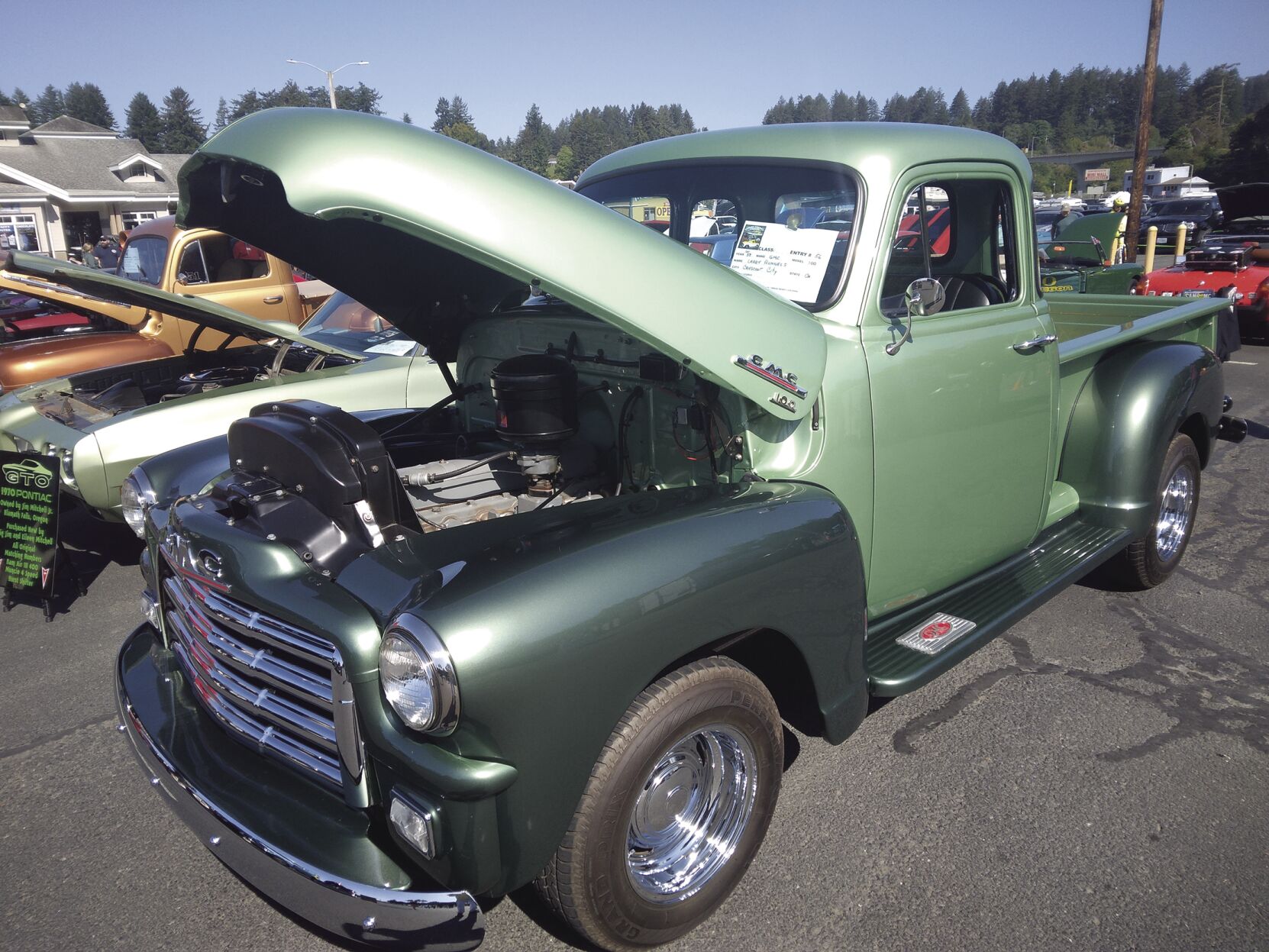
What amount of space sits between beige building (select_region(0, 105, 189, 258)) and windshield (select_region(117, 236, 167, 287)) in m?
31.3

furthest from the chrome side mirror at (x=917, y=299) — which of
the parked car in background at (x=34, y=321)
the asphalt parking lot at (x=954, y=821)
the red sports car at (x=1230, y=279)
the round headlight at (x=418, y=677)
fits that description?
the red sports car at (x=1230, y=279)

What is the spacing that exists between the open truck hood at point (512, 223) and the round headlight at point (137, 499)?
95 centimetres

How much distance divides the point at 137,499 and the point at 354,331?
3.82 metres

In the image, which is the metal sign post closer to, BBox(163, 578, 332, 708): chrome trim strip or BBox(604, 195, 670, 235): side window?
BBox(163, 578, 332, 708): chrome trim strip

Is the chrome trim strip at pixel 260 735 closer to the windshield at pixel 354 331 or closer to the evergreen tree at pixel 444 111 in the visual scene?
the windshield at pixel 354 331

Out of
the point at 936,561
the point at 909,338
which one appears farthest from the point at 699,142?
the point at 936,561

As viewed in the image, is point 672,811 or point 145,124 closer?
point 672,811

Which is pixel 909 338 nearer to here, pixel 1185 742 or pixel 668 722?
pixel 668 722

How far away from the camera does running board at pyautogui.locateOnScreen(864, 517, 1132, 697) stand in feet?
9.02

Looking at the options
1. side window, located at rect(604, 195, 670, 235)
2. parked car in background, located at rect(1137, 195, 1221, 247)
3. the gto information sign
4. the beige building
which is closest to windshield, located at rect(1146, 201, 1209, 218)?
parked car in background, located at rect(1137, 195, 1221, 247)

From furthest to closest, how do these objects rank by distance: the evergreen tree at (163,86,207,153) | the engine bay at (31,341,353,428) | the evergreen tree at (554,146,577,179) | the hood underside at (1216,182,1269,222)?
1. the evergreen tree at (163,86,207,153)
2. the evergreen tree at (554,146,577,179)
3. the hood underside at (1216,182,1269,222)
4. the engine bay at (31,341,353,428)

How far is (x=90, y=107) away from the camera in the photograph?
116188 mm

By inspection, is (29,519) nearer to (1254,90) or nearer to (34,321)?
(34,321)

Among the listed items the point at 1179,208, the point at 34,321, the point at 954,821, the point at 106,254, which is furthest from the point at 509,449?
the point at 1179,208
